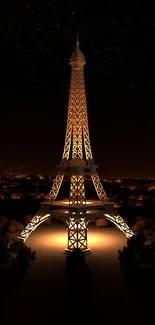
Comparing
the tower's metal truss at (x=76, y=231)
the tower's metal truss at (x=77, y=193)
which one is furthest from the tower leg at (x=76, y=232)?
the tower's metal truss at (x=77, y=193)

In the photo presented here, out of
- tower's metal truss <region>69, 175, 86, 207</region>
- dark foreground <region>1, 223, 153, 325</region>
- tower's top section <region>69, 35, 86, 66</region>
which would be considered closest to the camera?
dark foreground <region>1, 223, 153, 325</region>

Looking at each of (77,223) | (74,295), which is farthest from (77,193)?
(74,295)

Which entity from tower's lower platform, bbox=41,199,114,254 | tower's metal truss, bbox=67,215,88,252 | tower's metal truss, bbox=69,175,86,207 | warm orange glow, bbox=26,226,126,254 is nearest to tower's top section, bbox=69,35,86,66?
tower's metal truss, bbox=69,175,86,207

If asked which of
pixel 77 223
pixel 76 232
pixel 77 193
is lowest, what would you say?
pixel 76 232

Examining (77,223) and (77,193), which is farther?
(77,193)

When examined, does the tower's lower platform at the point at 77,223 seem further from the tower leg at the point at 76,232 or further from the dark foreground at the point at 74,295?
the dark foreground at the point at 74,295

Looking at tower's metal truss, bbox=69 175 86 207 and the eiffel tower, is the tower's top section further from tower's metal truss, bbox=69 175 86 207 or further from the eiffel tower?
tower's metal truss, bbox=69 175 86 207

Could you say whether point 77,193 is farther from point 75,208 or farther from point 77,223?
point 77,223

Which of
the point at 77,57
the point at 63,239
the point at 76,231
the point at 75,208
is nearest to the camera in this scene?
the point at 76,231
